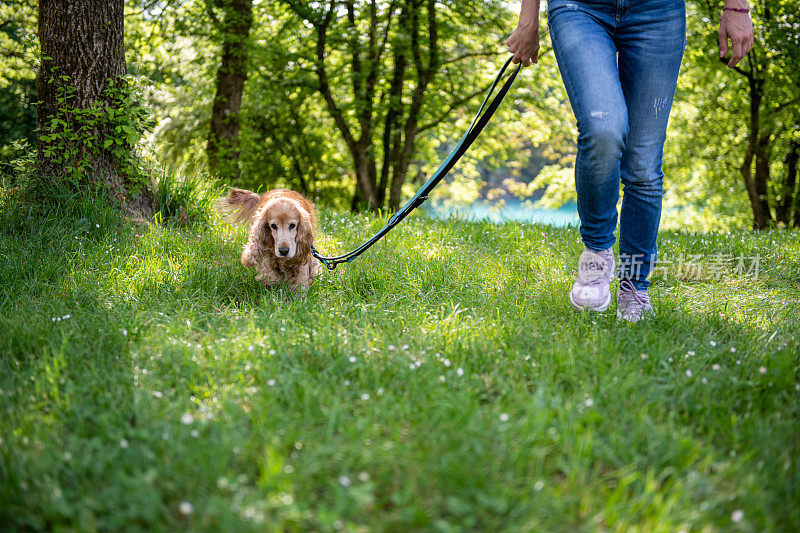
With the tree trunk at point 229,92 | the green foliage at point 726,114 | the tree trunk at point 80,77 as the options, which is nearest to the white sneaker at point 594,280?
the tree trunk at point 80,77

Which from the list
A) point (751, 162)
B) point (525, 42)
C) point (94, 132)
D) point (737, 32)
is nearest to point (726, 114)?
point (751, 162)

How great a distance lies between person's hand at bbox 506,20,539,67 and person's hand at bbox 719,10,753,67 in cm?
90

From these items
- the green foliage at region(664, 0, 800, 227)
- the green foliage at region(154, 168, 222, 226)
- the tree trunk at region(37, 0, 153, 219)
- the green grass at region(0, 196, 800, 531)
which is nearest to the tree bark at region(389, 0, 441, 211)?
the green foliage at region(664, 0, 800, 227)

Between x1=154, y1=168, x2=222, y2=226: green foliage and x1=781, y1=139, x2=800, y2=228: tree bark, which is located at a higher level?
x1=781, y1=139, x2=800, y2=228: tree bark

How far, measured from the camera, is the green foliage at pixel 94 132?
4340mm

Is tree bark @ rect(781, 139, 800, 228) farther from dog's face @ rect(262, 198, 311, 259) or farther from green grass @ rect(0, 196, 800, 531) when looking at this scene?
dog's face @ rect(262, 198, 311, 259)

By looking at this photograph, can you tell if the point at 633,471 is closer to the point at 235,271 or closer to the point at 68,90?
the point at 235,271

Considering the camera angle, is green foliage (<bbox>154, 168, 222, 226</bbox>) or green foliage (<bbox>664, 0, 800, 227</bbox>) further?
green foliage (<bbox>664, 0, 800, 227</bbox>)

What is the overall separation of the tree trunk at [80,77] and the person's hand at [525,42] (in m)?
3.31

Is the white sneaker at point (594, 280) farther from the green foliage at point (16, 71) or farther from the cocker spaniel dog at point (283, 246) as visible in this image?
the green foliage at point (16, 71)

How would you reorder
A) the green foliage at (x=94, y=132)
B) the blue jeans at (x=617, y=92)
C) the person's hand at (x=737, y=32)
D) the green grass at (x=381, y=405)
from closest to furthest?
the green grass at (x=381, y=405) < the blue jeans at (x=617, y=92) < the person's hand at (x=737, y=32) < the green foliage at (x=94, y=132)

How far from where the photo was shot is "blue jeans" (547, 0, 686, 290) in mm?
2551

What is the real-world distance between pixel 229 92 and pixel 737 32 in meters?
8.74

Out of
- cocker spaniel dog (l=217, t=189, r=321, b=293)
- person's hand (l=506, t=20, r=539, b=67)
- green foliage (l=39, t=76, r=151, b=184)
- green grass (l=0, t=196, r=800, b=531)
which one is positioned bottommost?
green grass (l=0, t=196, r=800, b=531)
